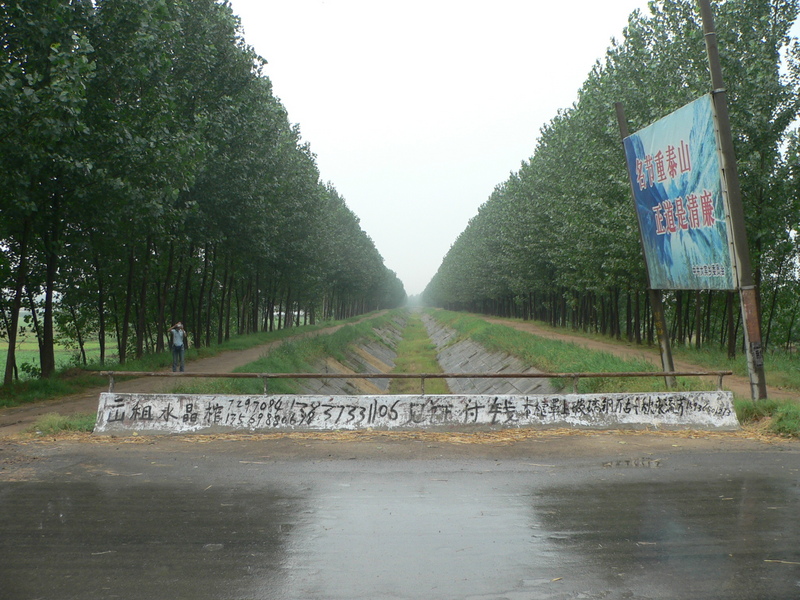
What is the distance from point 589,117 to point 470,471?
22965 mm

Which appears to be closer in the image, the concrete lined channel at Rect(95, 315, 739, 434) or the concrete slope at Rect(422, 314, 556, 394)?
the concrete lined channel at Rect(95, 315, 739, 434)

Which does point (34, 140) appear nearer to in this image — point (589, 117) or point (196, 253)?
point (196, 253)

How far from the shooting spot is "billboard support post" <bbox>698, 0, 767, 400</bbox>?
11.7 m

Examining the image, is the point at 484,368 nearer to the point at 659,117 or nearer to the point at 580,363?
the point at 580,363

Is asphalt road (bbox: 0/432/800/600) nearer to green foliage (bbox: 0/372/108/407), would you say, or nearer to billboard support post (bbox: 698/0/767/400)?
billboard support post (bbox: 698/0/767/400)

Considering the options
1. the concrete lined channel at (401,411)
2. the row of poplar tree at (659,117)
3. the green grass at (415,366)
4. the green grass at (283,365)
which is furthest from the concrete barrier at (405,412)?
the green grass at (415,366)

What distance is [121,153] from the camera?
17.0 meters

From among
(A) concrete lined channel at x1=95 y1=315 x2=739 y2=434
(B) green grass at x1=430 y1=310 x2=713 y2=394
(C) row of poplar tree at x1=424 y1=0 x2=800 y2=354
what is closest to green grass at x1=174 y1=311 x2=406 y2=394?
(A) concrete lined channel at x1=95 y1=315 x2=739 y2=434

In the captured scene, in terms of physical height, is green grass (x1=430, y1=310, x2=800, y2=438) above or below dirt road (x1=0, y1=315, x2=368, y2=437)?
below

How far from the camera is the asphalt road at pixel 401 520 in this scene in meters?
4.89

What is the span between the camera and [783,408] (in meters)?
11.2

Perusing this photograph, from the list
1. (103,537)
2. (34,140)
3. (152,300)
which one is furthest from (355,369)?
(103,537)

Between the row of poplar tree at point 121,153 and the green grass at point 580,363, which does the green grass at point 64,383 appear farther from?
the green grass at point 580,363

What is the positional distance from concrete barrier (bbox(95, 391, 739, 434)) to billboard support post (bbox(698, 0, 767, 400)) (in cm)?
106
